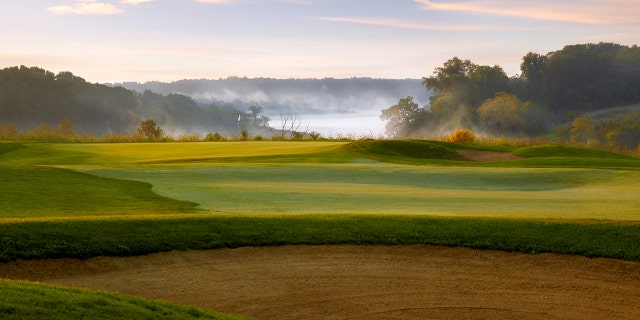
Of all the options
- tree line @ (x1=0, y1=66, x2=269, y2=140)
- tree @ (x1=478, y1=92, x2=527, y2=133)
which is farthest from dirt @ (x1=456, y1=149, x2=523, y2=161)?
tree @ (x1=478, y1=92, x2=527, y2=133)

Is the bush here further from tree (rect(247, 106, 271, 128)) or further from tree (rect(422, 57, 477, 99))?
tree (rect(247, 106, 271, 128))

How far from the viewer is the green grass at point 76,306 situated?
23.3 feet

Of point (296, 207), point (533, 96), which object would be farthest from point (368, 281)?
point (533, 96)

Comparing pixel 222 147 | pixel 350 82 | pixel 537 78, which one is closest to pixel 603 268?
pixel 222 147

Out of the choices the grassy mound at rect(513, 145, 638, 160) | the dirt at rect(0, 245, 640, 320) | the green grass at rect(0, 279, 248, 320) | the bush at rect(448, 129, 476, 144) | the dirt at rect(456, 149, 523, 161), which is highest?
the bush at rect(448, 129, 476, 144)

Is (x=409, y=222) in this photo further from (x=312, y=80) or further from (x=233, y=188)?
(x=312, y=80)

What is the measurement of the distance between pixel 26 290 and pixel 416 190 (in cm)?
1302

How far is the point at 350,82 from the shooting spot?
487 feet

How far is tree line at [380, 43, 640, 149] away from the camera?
9719 centimetres

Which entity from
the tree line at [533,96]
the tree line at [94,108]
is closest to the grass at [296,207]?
the tree line at [94,108]

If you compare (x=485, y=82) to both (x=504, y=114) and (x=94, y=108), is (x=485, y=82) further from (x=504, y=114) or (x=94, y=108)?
(x=94, y=108)

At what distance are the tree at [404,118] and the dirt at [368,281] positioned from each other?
97.4 metres

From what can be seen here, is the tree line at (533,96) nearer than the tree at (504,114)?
No

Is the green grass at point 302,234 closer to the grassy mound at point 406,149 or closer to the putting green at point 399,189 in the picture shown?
the putting green at point 399,189
